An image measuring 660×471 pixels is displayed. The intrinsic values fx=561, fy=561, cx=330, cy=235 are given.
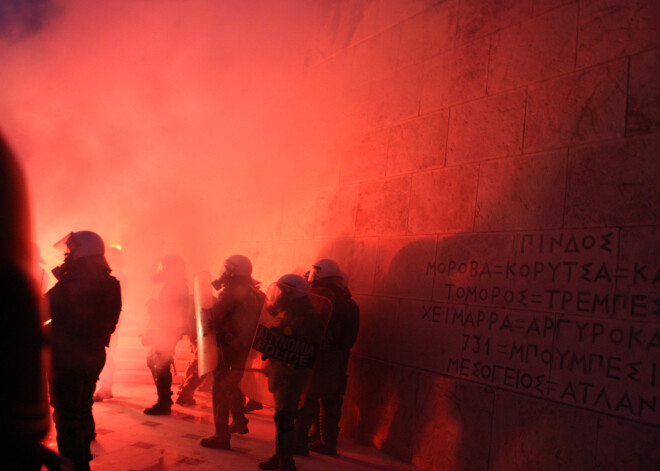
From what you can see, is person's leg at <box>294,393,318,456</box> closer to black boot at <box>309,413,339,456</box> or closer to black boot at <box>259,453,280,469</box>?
black boot at <box>309,413,339,456</box>

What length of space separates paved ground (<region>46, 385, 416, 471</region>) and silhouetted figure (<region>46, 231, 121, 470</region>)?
1.05 feet

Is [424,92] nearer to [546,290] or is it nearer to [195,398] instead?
[546,290]

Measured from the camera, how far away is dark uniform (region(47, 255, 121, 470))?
351cm

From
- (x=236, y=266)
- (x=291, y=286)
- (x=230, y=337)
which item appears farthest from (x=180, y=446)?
(x=291, y=286)

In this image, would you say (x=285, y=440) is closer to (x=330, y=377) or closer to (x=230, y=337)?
(x=330, y=377)

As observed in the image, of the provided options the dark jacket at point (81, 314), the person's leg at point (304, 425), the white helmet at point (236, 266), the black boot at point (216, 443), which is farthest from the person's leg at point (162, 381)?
the dark jacket at point (81, 314)

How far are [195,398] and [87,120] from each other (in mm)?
5457

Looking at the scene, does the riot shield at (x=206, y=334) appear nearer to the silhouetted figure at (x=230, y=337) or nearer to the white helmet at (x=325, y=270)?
the silhouetted figure at (x=230, y=337)

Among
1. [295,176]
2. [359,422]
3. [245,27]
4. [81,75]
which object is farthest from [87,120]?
[359,422]

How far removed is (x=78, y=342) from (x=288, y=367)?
1.51 m

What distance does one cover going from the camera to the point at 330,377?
524 centimetres

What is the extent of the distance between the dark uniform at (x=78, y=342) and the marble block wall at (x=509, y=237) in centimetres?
283

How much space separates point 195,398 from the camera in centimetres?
723

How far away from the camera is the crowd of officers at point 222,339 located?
3.58 m
